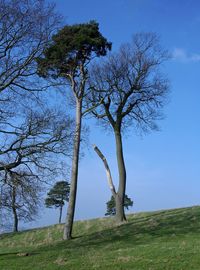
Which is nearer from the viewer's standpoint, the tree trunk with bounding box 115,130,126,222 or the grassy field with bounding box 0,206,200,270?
the grassy field with bounding box 0,206,200,270

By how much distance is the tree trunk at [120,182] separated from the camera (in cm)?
2684

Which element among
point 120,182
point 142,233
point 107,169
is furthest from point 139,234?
point 107,169

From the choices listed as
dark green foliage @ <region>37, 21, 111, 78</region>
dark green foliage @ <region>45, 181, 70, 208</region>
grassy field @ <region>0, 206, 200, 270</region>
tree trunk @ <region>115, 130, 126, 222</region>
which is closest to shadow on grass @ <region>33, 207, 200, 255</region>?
grassy field @ <region>0, 206, 200, 270</region>

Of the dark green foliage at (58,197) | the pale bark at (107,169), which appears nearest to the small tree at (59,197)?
the dark green foliage at (58,197)

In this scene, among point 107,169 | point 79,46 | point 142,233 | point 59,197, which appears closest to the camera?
point 142,233

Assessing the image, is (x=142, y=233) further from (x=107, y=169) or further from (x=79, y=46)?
(x=79, y=46)

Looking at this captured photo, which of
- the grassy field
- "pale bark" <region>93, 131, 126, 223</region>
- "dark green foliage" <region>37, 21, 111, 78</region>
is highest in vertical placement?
"dark green foliage" <region>37, 21, 111, 78</region>

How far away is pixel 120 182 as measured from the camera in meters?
27.2

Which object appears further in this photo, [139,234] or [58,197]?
[58,197]

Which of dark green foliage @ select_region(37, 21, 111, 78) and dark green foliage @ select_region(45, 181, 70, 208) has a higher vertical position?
dark green foliage @ select_region(37, 21, 111, 78)

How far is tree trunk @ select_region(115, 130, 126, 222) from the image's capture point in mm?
26844

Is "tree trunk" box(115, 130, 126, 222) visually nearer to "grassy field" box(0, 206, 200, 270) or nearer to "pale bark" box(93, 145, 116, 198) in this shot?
"pale bark" box(93, 145, 116, 198)

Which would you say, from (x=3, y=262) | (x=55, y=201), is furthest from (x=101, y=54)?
(x=55, y=201)

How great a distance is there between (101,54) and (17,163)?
1297cm
